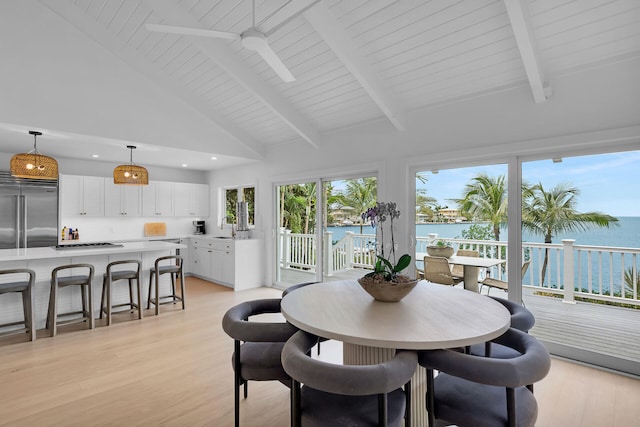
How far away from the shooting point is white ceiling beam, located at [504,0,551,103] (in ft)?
7.72

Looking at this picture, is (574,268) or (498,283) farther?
(498,283)

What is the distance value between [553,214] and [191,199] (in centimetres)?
639

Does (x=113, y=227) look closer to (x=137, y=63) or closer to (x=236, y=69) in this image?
(x=137, y=63)

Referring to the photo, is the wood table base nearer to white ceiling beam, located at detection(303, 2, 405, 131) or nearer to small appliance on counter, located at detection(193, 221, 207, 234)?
white ceiling beam, located at detection(303, 2, 405, 131)

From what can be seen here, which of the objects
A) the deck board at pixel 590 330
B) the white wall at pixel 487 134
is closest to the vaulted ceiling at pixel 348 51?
the white wall at pixel 487 134

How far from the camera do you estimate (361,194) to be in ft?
15.6

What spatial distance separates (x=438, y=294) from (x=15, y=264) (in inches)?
169

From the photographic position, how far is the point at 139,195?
6453mm

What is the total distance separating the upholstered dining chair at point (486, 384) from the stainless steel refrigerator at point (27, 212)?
20.5ft

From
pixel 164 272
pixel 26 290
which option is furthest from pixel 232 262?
pixel 26 290

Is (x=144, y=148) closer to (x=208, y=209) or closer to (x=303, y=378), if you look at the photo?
(x=208, y=209)

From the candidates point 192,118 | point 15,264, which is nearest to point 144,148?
point 192,118

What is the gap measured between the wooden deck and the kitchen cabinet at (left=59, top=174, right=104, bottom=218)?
6651mm

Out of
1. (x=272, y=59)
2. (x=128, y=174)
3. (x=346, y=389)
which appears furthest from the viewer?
(x=128, y=174)
